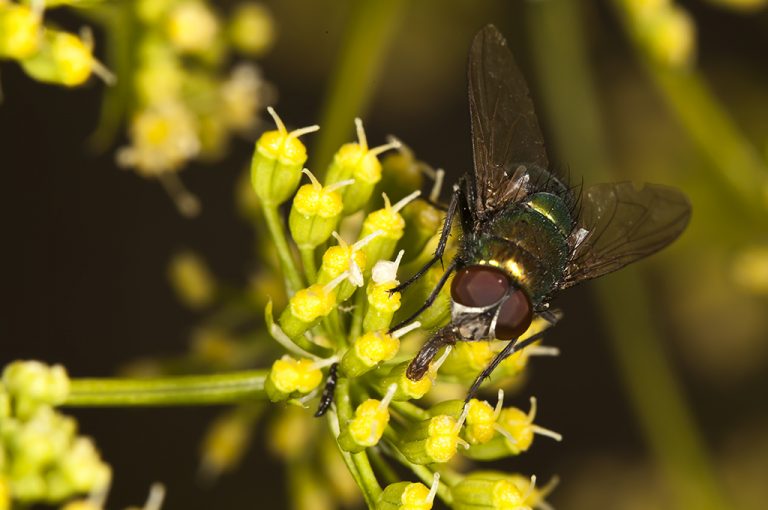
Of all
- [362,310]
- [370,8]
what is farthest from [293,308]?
[370,8]

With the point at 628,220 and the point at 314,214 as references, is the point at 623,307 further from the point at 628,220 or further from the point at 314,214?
the point at 314,214

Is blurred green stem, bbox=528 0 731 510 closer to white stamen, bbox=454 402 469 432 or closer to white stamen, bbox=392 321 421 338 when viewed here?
white stamen, bbox=454 402 469 432

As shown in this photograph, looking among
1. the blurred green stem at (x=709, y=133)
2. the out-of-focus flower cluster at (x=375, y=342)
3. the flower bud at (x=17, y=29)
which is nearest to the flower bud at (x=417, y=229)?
the out-of-focus flower cluster at (x=375, y=342)

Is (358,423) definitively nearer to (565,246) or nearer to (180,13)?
(565,246)

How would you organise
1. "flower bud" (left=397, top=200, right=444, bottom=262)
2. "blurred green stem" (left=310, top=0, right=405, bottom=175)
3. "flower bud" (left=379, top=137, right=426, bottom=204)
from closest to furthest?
"flower bud" (left=397, top=200, right=444, bottom=262), "flower bud" (left=379, top=137, right=426, bottom=204), "blurred green stem" (left=310, top=0, right=405, bottom=175)

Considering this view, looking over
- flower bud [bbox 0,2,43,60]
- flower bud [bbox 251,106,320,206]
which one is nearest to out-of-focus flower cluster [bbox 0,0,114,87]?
flower bud [bbox 0,2,43,60]

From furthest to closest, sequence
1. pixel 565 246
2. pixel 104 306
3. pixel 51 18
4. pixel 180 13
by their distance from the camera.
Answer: pixel 104 306 → pixel 51 18 → pixel 180 13 → pixel 565 246
